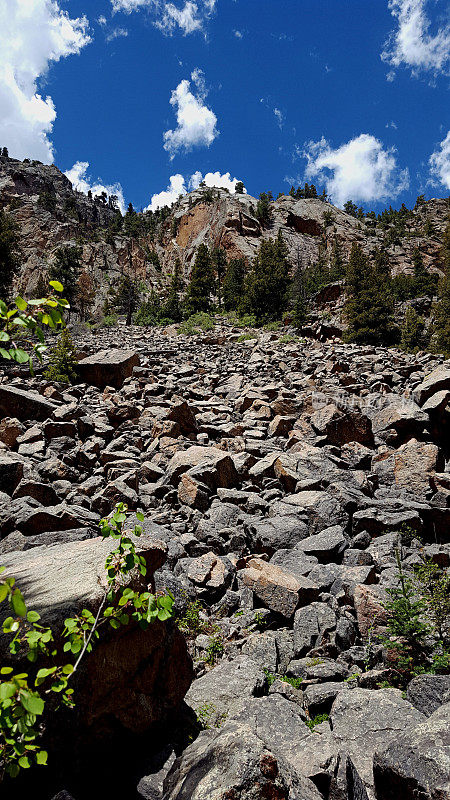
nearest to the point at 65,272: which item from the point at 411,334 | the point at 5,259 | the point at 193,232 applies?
the point at 5,259

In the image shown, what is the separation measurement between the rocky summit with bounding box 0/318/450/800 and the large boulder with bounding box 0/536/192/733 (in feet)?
0.05

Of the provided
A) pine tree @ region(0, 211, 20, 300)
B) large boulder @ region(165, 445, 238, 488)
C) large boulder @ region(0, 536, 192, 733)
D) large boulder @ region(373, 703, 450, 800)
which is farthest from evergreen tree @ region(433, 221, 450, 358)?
pine tree @ region(0, 211, 20, 300)

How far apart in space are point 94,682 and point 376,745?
103 inches

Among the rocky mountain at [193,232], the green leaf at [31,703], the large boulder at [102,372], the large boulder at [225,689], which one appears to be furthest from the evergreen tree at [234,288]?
the green leaf at [31,703]

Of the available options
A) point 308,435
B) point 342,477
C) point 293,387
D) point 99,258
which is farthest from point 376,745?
point 99,258

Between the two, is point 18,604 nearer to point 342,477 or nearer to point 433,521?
point 433,521

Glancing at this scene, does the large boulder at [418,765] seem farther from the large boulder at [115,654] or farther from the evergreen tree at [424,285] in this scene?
the evergreen tree at [424,285]

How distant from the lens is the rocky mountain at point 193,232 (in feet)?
251

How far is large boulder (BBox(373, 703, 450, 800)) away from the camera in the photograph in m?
2.57

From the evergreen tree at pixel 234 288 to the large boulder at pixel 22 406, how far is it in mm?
32391

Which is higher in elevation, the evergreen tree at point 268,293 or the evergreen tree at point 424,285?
the evergreen tree at point 424,285

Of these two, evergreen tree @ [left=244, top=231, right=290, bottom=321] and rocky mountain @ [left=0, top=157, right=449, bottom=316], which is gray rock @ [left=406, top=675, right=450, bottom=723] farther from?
rocky mountain @ [left=0, top=157, right=449, bottom=316]

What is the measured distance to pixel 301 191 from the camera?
105 m

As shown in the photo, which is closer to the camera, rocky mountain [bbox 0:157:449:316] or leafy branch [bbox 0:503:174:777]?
leafy branch [bbox 0:503:174:777]
